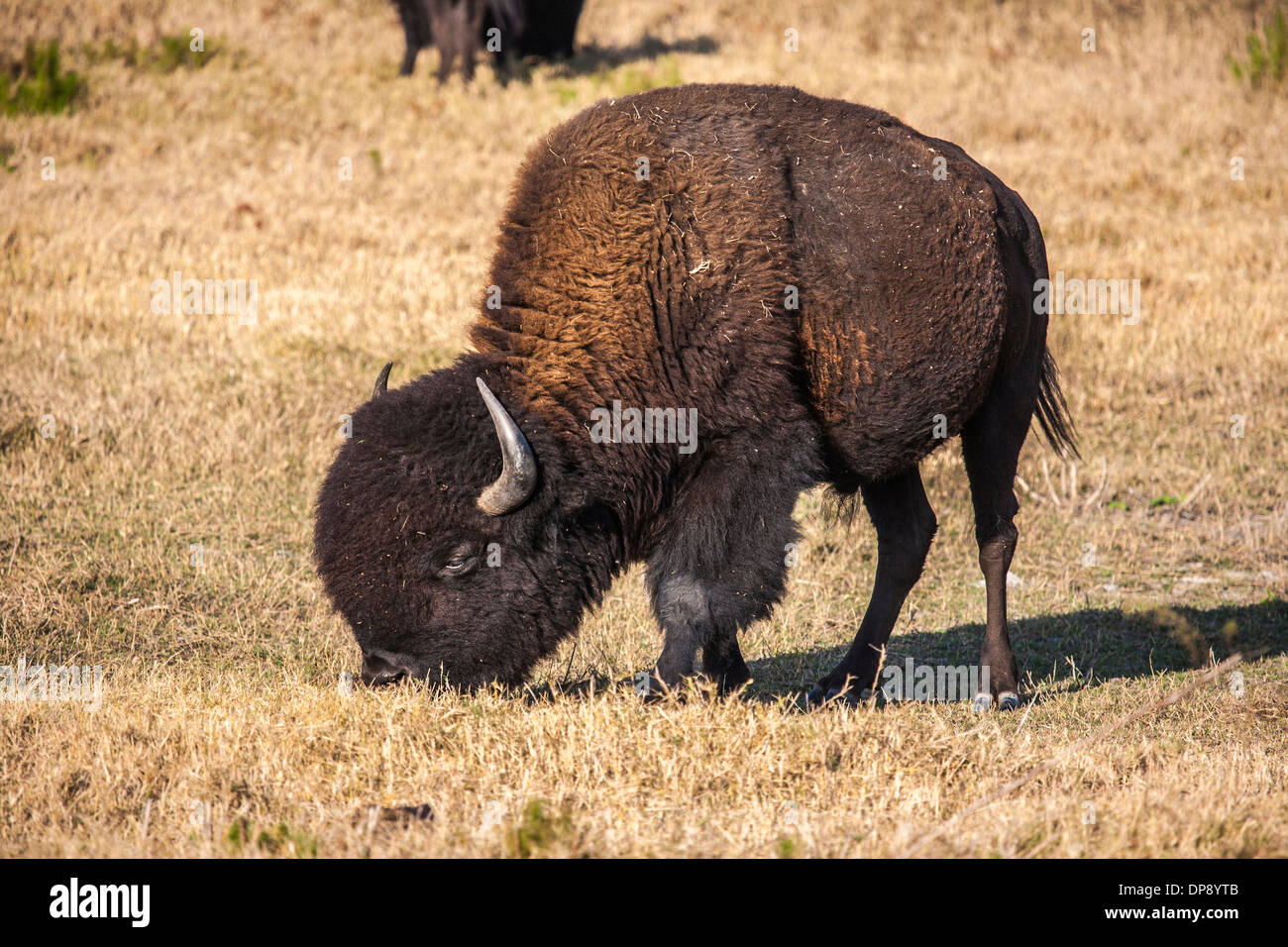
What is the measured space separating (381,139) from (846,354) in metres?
13.3

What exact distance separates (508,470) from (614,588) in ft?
9.98

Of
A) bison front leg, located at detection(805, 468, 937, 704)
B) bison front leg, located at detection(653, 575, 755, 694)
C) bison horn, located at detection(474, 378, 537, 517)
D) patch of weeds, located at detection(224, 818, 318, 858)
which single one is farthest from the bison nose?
bison front leg, located at detection(805, 468, 937, 704)

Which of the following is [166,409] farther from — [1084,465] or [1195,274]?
[1195,274]

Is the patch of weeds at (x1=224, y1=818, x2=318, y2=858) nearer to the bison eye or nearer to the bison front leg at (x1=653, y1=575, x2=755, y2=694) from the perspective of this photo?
the bison eye

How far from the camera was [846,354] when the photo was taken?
5062 millimetres

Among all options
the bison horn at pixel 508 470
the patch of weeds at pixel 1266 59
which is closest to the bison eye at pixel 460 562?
the bison horn at pixel 508 470

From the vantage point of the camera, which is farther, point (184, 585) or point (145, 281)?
point (145, 281)

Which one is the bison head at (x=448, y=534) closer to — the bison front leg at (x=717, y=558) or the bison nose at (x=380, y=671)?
the bison nose at (x=380, y=671)

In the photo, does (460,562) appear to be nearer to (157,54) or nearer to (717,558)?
(717,558)

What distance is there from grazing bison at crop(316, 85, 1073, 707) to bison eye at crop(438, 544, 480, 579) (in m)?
0.01

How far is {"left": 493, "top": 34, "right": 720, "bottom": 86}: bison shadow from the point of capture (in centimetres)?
1994

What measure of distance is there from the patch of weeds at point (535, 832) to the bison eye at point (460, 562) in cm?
132

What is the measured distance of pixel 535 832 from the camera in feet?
11.0

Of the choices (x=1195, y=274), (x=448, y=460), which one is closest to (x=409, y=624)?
(x=448, y=460)
